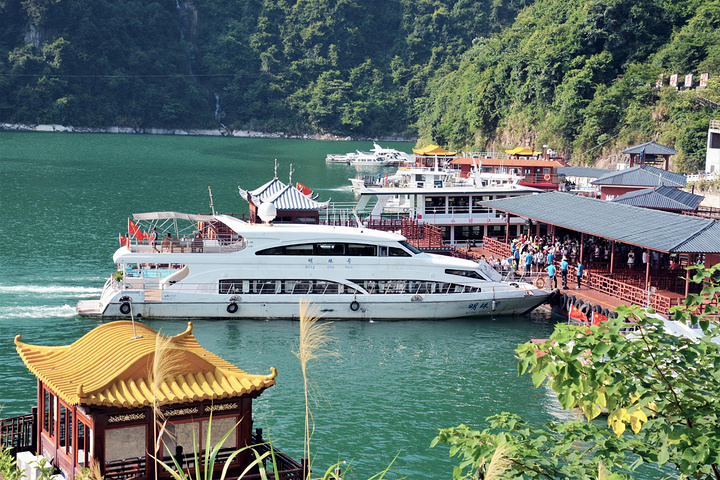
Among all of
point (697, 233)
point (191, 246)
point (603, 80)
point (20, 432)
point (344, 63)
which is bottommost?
point (20, 432)

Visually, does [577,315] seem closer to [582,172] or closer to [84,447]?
[84,447]

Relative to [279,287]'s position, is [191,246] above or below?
above

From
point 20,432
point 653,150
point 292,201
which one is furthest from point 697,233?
point 653,150

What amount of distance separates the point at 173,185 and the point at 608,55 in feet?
136

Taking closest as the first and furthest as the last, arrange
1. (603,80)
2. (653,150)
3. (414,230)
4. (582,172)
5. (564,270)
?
1. (564,270)
2. (414,230)
3. (653,150)
4. (582,172)
5. (603,80)

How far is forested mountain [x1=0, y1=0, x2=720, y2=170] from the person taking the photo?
276 feet

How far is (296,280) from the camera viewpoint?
30219 mm

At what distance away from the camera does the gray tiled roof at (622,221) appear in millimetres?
27405

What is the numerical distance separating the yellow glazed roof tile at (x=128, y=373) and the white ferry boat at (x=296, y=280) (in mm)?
16313

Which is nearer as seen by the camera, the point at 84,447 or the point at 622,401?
the point at 622,401

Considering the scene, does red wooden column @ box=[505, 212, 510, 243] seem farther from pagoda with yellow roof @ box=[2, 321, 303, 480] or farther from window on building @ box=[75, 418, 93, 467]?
window on building @ box=[75, 418, 93, 467]

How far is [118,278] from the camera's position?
1153 inches

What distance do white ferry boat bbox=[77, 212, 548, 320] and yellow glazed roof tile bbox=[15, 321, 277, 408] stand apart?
16.3 meters

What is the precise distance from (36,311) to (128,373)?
19.6 meters
